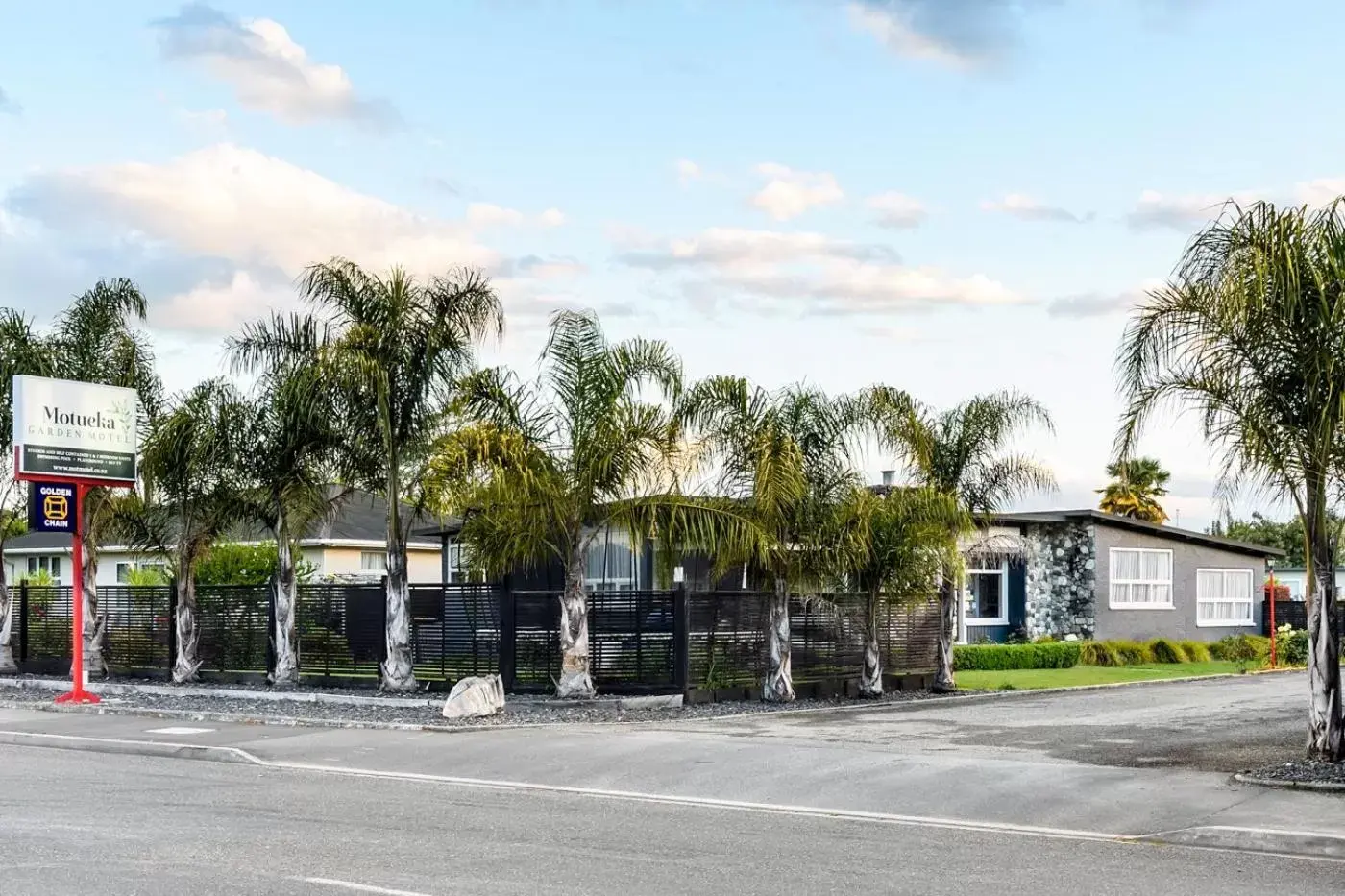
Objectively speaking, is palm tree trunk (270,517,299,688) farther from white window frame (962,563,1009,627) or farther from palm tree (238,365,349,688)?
white window frame (962,563,1009,627)

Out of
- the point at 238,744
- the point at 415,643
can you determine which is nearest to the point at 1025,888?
the point at 238,744

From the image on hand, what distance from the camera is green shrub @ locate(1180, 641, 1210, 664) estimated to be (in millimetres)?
38312

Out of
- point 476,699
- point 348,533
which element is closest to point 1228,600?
point 348,533

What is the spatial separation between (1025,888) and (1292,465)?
6682 millimetres

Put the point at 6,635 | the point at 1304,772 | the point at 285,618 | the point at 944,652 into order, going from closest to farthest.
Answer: the point at 1304,772 < the point at 285,618 < the point at 944,652 < the point at 6,635

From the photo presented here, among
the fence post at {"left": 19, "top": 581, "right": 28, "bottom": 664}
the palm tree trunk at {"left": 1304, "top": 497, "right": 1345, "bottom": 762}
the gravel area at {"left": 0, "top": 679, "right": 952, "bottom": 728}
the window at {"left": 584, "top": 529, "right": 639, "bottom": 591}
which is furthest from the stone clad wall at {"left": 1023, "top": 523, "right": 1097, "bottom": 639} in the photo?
the palm tree trunk at {"left": 1304, "top": 497, "right": 1345, "bottom": 762}

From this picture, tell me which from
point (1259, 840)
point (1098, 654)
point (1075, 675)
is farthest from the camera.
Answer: point (1098, 654)

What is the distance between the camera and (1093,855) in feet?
36.0

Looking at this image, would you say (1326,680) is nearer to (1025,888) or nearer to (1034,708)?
(1025,888)

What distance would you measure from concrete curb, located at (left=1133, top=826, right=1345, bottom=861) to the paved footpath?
0.07 ft

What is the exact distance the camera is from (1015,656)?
3403cm

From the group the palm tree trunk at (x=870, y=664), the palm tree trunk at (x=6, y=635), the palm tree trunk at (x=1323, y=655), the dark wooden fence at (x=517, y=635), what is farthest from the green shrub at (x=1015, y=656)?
the palm tree trunk at (x=6, y=635)

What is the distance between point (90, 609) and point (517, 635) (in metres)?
9.53

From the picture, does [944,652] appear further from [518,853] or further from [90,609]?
[518,853]
